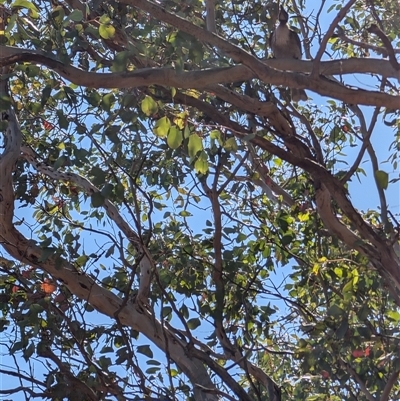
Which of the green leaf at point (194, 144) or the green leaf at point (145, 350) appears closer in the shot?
the green leaf at point (194, 144)

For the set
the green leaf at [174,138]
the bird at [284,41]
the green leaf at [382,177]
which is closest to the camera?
the green leaf at [174,138]

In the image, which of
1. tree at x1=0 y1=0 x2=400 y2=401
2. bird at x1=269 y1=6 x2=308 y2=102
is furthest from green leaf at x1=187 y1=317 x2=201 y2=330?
bird at x1=269 y1=6 x2=308 y2=102

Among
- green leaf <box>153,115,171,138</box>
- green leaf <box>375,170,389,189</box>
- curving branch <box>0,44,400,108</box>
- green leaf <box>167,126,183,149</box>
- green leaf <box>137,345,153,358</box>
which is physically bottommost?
green leaf <box>375,170,389,189</box>

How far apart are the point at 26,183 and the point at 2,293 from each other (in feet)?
2.15

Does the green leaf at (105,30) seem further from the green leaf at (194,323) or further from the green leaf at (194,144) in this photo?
the green leaf at (194,323)

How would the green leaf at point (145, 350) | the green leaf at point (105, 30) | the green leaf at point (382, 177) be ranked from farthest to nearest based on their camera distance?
1. the green leaf at point (145, 350)
2. the green leaf at point (105, 30)
3. the green leaf at point (382, 177)

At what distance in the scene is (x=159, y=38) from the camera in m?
3.18

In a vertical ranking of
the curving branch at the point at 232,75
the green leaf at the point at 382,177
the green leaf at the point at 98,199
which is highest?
the curving branch at the point at 232,75

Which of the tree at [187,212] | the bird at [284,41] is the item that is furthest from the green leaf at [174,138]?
the bird at [284,41]

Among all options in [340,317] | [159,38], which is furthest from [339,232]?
[159,38]

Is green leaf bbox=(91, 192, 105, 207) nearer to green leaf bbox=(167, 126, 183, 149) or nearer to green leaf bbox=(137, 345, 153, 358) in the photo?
green leaf bbox=(167, 126, 183, 149)

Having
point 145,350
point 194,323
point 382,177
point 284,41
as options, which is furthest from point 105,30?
point 284,41

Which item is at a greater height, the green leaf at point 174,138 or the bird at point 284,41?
the bird at point 284,41

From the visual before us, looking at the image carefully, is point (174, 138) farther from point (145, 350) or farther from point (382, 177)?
point (145, 350)
